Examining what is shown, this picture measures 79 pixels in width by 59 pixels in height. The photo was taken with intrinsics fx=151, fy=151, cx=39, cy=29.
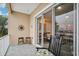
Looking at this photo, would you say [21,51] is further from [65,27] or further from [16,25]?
[16,25]

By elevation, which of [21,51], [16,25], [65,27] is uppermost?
[16,25]

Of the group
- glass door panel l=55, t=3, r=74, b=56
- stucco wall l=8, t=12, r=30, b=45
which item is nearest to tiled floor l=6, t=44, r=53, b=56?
glass door panel l=55, t=3, r=74, b=56

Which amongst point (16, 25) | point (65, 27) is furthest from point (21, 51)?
point (16, 25)

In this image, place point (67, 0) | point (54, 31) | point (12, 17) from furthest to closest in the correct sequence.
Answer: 1. point (12, 17)
2. point (54, 31)
3. point (67, 0)

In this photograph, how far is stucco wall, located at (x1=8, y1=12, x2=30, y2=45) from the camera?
10.2 meters

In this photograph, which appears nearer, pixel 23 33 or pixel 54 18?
pixel 54 18

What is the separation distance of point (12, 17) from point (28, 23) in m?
1.23

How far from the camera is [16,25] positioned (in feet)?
34.5

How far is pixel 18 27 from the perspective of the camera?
34.8 ft

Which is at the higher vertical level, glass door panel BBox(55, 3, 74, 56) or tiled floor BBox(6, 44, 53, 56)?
glass door panel BBox(55, 3, 74, 56)

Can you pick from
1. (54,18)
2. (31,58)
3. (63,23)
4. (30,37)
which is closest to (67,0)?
(31,58)

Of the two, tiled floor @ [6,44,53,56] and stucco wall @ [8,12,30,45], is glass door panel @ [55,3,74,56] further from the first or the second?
stucco wall @ [8,12,30,45]

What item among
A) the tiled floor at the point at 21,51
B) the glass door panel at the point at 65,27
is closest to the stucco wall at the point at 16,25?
the tiled floor at the point at 21,51

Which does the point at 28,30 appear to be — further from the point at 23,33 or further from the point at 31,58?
the point at 31,58
